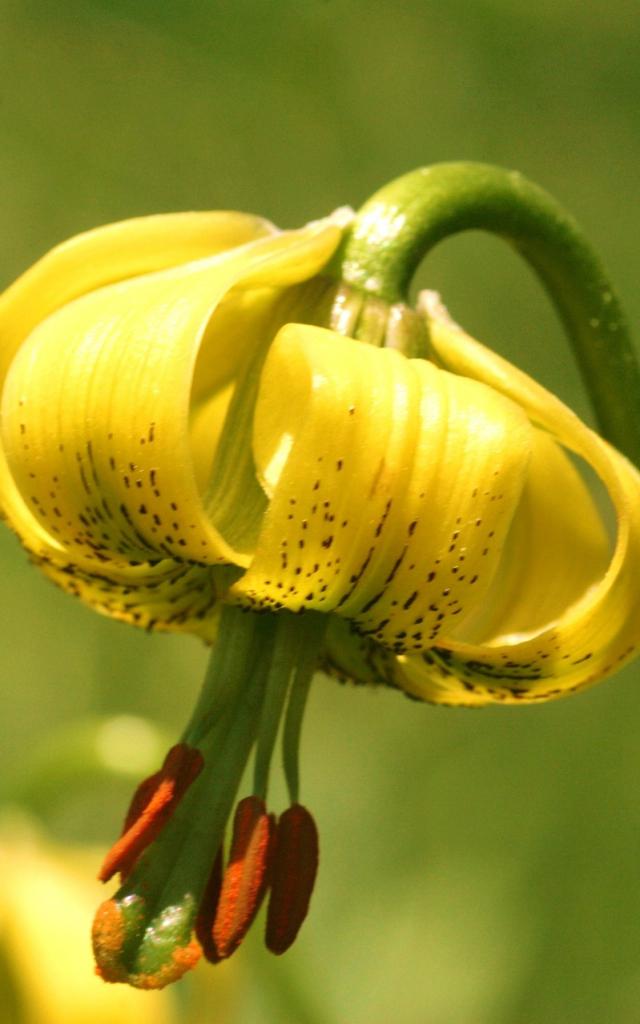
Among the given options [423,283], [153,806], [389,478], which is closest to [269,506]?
[389,478]

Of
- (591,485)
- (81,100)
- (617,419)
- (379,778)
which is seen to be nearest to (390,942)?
(379,778)

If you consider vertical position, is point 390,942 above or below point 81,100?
below

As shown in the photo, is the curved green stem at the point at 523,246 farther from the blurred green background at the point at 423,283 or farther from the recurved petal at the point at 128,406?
the blurred green background at the point at 423,283

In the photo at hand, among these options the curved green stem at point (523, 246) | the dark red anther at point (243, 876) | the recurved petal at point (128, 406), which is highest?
the curved green stem at point (523, 246)

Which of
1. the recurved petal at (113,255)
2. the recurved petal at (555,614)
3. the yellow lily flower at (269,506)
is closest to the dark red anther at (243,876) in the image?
the yellow lily flower at (269,506)

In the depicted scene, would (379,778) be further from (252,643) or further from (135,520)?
(135,520)

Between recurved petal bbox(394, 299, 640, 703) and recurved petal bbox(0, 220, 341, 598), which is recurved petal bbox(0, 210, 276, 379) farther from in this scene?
recurved petal bbox(394, 299, 640, 703)

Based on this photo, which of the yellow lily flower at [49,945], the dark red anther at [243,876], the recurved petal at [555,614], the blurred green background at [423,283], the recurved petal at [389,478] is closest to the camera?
the recurved petal at [389,478]
